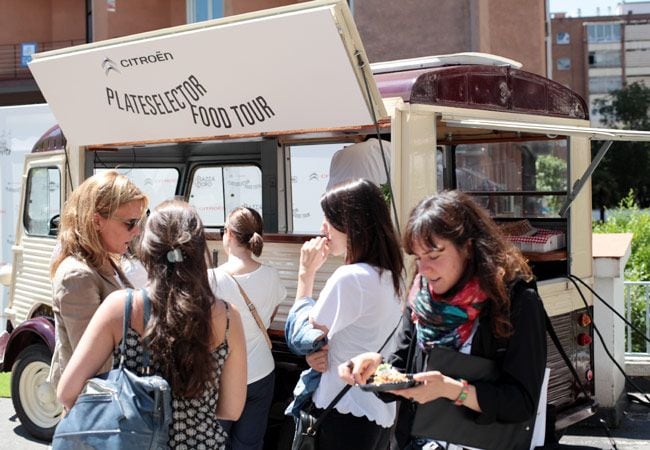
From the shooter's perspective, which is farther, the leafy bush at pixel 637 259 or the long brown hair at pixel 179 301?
the leafy bush at pixel 637 259

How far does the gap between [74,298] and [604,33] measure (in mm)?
91203

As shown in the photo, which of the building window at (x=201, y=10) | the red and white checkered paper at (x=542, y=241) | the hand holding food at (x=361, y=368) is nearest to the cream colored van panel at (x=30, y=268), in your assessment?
the red and white checkered paper at (x=542, y=241)

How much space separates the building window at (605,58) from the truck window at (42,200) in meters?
86.6

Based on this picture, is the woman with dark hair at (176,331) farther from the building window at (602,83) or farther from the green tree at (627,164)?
the building window at (602,83)

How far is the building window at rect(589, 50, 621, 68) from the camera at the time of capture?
86750 millimetres

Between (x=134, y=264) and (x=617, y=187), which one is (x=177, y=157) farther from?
(x=617, y=187)

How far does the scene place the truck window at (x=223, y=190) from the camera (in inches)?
281

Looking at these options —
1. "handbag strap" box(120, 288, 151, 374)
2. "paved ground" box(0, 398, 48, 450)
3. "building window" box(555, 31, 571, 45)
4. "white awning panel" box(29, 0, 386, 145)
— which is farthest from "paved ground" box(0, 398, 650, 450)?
"building window" box(555, 31, 571, 45)

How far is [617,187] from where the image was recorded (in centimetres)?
3959

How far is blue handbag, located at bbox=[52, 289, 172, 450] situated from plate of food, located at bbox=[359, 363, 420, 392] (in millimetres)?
599

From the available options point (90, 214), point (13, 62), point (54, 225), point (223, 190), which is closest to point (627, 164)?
point (13, 62)

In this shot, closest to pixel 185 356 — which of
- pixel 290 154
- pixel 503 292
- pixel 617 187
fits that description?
pixel 503 292

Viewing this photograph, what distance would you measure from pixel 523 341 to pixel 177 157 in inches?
215

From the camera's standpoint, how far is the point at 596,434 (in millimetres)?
6523
